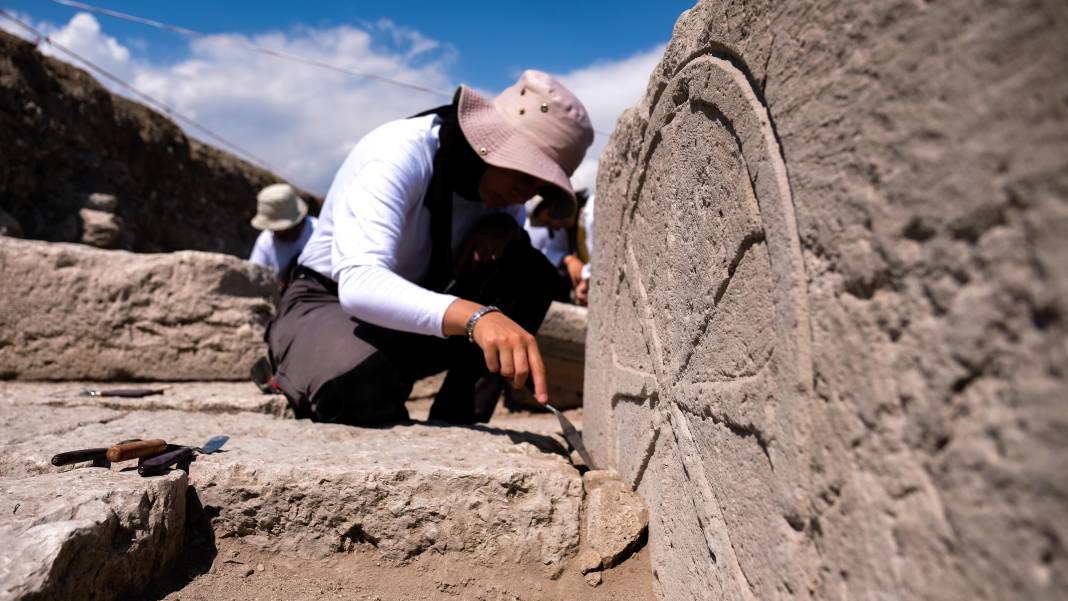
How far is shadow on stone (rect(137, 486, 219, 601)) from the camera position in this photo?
1.32m

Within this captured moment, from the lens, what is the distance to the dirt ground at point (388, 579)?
4.51ft

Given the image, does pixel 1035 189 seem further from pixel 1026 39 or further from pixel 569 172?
pixel 569 172

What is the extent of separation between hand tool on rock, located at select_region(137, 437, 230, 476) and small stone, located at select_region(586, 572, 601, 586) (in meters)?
0.87

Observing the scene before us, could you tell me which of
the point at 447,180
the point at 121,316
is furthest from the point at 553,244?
the point at 447,180

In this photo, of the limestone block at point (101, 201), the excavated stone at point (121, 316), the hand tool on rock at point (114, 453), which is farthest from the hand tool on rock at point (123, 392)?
the limestone block at point (101, 201)

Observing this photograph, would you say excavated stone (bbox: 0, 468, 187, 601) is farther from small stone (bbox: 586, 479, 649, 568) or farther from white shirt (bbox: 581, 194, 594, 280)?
white shirt (bbox: 581, 194, 594, 280)

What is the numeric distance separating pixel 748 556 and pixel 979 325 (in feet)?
1.64

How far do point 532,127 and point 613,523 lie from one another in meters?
1.09

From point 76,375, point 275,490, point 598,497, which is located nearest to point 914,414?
point 598,497

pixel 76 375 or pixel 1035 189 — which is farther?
pixel 76 375

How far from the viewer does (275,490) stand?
1.46 m

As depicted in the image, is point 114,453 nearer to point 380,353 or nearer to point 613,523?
point 380,353

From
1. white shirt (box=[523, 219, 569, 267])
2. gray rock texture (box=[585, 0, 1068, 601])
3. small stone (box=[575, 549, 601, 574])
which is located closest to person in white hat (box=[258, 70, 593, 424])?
small stone (box=[575, 549, 601, 574])

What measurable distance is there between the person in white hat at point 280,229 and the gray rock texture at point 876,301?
3888mm
